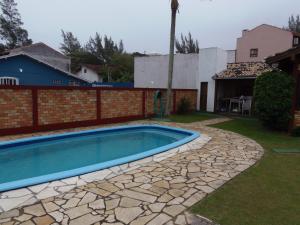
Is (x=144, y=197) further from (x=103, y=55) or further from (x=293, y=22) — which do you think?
(x=103, y=55)

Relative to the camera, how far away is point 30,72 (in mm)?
19094

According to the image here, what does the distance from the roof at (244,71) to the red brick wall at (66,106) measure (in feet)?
29.7

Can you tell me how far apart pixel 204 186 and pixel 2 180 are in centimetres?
418

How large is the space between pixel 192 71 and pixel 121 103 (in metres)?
8.08

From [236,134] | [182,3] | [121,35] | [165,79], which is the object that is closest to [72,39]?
[121,35]

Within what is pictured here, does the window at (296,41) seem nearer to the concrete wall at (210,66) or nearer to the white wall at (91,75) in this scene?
the concrete wall at (210,66)

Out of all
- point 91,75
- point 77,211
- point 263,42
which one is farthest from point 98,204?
point 91,75

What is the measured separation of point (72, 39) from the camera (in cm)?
6888

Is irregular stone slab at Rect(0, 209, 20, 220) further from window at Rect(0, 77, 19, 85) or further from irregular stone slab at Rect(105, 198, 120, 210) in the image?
window at Rect(0, 77, 19, 85)

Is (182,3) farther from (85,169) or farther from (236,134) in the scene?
(85,169)

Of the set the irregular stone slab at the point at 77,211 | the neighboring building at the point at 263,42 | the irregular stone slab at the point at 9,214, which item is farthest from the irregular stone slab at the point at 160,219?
Answer: the neighboring building at the point at 263,42

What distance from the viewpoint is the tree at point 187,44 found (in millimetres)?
53406

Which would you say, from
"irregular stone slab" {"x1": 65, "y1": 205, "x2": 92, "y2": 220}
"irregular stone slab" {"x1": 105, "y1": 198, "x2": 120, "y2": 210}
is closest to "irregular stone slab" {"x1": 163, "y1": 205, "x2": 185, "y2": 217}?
"irregular stone slab" {"x1": 105, "y1": 198, "x2": 120, "y2": 210}

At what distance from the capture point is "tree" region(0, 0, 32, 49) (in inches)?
2005
